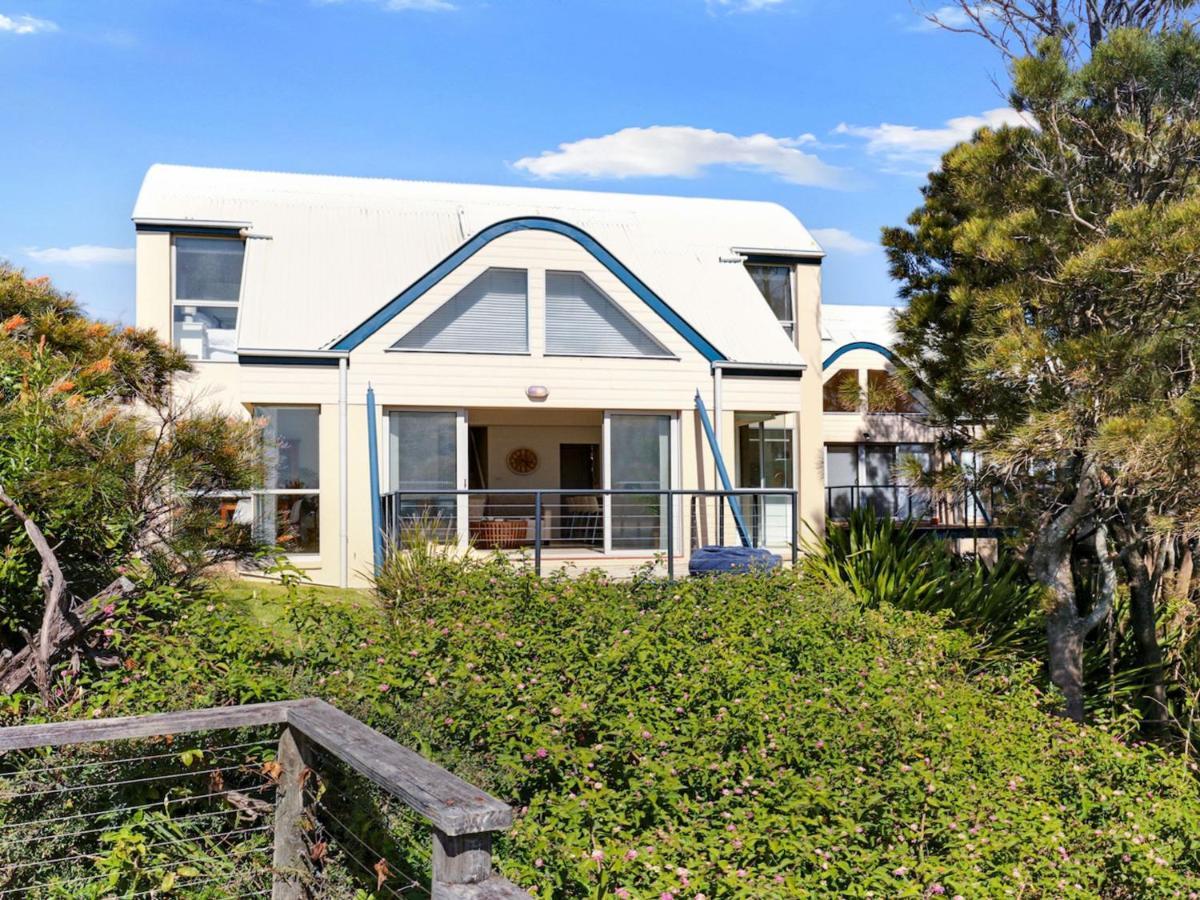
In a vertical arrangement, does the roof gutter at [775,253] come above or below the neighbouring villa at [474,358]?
above

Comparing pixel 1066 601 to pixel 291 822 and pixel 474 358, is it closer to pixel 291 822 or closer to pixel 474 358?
pixel 474 358

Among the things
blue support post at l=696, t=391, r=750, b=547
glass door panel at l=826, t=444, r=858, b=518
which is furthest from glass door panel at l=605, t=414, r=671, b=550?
glass door panel at l=826, t=444, r=858, b=518

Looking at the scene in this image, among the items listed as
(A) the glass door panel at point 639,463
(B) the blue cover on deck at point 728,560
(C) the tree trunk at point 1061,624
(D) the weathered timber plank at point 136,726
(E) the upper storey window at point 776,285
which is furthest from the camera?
(E) the upper storey window at point 776,285

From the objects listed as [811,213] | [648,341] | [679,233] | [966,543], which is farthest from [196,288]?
[966,543]

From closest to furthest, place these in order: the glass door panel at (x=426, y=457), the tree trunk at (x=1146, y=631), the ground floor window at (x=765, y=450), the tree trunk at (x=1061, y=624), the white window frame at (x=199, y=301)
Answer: the tree trunk at (x=1061, y=624) → the tree trunk at (x=1146, y=631) → the glass door panel at (x=426, y=457) → the white window frame at (x=199, y=301) → the ground floor window at (x=765, y=450)

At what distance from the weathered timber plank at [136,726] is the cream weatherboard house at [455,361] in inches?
309

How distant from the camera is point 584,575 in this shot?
1056cm

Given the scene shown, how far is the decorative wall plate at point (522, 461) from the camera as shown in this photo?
19.2m

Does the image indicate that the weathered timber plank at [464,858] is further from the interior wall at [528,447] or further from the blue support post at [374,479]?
the interior wall at [528,447]

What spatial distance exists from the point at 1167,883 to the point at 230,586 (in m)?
7.00

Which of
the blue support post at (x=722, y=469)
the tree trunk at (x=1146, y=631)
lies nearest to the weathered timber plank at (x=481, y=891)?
the tree trunk at (x=1146, y=631)

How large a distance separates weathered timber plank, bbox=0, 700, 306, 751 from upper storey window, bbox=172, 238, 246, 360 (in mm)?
12218

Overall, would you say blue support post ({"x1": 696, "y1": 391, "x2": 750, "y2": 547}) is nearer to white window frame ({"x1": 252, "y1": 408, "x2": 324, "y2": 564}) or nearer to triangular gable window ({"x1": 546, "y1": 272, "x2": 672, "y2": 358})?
triangular gable window ({"x1": 546, "y1": 272, "x2": 672, "y2": 358})

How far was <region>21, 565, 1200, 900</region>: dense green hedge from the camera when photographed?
5.24m
